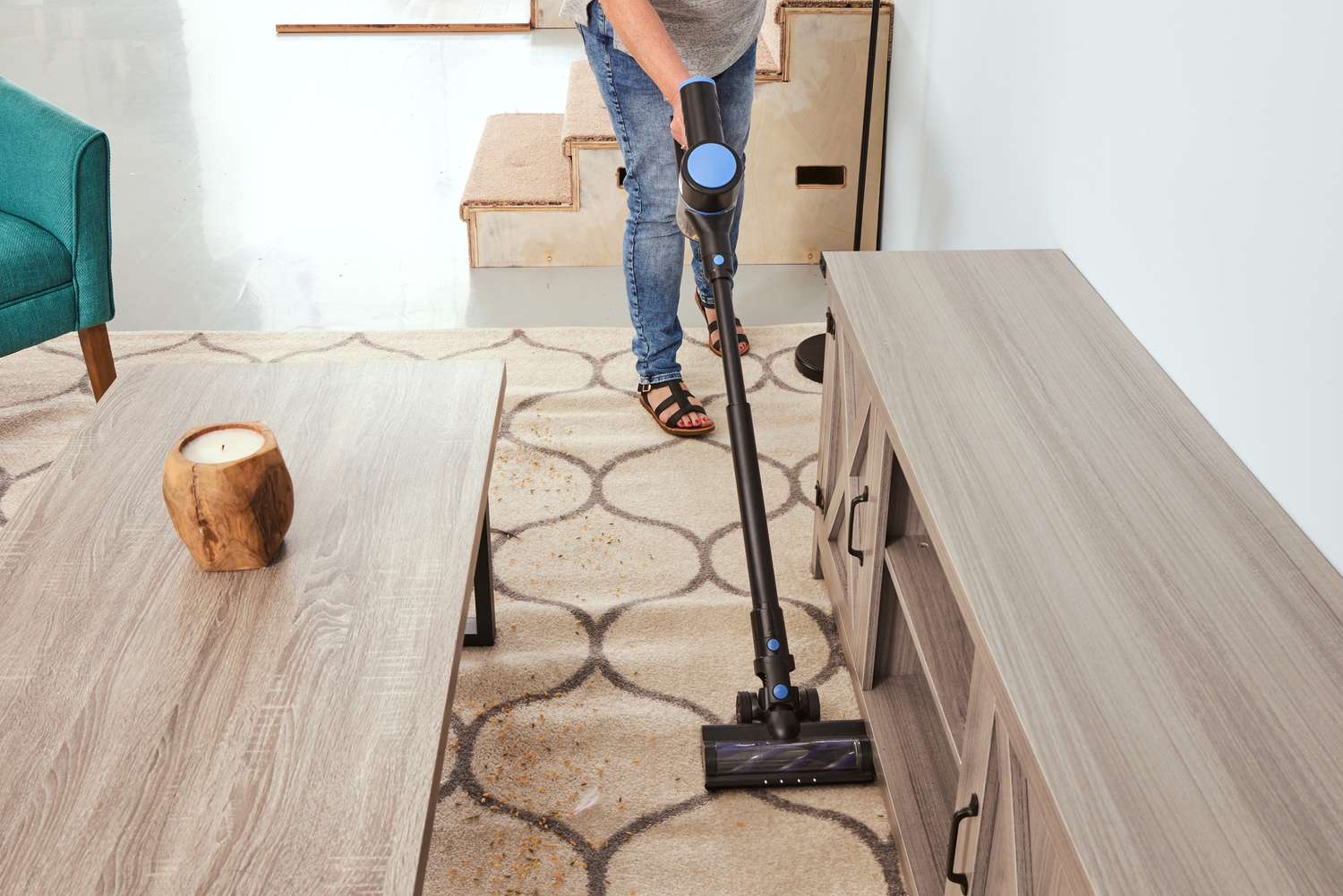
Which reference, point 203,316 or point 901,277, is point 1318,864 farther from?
point 203,316

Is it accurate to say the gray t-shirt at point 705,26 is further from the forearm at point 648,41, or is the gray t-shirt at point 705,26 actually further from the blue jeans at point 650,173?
the forearm at point 648,41

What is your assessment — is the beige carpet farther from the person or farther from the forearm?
the forearm

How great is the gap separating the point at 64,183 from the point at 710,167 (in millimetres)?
1626

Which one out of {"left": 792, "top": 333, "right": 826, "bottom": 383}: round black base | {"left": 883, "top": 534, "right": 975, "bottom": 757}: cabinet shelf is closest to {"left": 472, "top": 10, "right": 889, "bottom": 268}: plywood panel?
{"left": 792, "top": 333, "right": 826, "bottom": 383}: round black base

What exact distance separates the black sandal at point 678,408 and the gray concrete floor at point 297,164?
1.54 feet

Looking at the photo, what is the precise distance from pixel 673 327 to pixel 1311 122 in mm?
1430

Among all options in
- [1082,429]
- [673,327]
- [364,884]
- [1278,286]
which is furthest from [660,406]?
[364,884]

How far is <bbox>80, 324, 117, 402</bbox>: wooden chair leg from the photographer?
2.29 m

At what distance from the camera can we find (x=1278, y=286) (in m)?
1.20

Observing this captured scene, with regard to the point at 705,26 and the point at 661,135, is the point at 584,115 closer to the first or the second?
the point at 661,135

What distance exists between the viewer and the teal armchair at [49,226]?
2.14m

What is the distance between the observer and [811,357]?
264cm

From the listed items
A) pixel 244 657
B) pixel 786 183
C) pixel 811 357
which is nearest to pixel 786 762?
pixel 244 657

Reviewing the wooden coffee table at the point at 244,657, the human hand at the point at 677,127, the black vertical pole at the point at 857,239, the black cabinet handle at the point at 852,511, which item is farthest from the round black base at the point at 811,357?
the human hand at the point at 677,127
